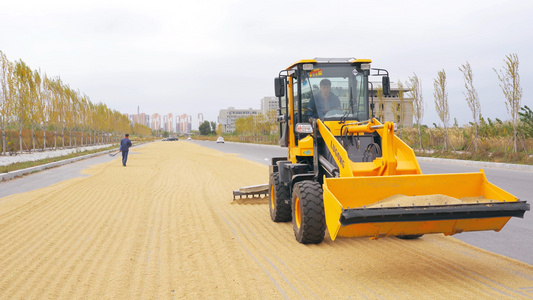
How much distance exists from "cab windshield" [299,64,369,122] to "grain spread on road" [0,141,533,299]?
2.03 meters

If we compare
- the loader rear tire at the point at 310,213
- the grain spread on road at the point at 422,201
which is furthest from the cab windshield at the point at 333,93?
the grain spread on road at the point at 422,201

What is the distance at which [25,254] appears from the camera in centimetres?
618

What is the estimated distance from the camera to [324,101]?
7348 millimetres

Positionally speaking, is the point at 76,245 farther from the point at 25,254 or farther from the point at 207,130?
the point at 207,130

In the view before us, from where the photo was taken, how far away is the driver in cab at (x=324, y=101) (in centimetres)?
732

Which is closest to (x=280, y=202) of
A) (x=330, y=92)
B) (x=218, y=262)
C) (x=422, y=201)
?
(x=330, y=92)

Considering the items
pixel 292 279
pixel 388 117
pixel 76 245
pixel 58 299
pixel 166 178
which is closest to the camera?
pixel 58 299

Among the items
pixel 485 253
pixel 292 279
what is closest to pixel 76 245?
pixel 292 279

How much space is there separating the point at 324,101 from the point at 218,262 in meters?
3.17

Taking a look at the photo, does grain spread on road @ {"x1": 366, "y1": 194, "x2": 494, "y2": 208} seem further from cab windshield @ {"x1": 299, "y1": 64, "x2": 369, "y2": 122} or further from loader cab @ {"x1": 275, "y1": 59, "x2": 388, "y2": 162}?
cab windshield @ {"x1": 299, "y1": 64, "x2": 369, "y2": 122}

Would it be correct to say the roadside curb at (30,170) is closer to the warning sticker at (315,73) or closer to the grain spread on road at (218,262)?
the grain spread on road at (218,262)

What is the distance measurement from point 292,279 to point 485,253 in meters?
2.78

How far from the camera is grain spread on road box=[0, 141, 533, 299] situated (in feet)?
15.2

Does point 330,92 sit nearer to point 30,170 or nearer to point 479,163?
point 479,163
